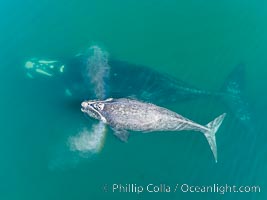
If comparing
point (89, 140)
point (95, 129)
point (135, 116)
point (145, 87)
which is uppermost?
point (145, 87)

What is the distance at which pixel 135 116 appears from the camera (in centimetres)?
2178

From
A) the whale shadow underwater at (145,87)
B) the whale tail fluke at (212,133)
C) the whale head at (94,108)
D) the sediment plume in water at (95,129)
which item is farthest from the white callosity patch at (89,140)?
the whale tail fluke at (212,133)

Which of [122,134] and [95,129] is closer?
[122,134]

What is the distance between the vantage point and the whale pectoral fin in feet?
75.2

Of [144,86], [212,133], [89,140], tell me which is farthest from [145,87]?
[212,133]

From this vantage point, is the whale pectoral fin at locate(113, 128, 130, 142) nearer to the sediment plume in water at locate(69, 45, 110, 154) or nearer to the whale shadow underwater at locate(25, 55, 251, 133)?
the sediment plume in water at locate(69, 45, 110, 154)

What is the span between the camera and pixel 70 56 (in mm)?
25391

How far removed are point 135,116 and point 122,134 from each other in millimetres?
1763

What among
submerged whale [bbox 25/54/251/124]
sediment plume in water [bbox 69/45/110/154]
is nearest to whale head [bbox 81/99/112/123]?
sediment plume in water [bbox 69/45/110/154]

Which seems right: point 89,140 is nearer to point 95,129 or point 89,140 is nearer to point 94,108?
point 95,129

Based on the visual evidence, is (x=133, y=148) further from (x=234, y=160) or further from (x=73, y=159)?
(x=234, y=160)

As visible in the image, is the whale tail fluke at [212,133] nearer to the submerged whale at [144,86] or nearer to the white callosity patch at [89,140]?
the submerged whale at [144,86]

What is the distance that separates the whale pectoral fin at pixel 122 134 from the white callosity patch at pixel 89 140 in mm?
867

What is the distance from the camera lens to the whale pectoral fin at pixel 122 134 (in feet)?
75.2
